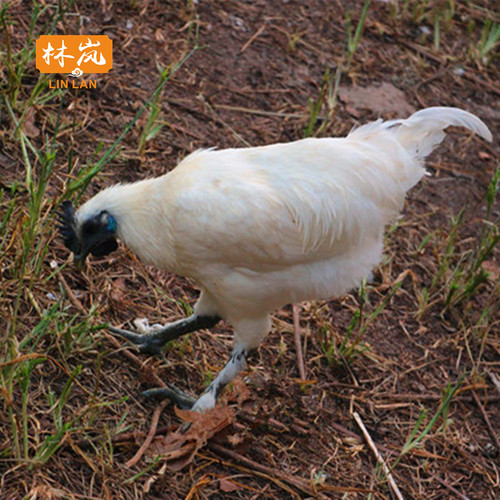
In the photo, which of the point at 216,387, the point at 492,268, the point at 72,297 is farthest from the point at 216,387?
the point at 492,268

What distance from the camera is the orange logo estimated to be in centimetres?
484

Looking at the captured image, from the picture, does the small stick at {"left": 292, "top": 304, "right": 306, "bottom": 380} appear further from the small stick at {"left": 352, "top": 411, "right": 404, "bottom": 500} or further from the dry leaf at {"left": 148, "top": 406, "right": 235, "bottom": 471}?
the dry leaf at {"left": 148, "top": 406, "right": 235, "bottom": 471}

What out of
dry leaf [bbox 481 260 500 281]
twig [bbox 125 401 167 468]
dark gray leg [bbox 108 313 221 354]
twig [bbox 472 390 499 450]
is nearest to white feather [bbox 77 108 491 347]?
dark gray leg [bbox 108 313 221 354]

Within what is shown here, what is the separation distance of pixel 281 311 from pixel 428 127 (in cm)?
140

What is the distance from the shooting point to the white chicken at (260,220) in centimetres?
348

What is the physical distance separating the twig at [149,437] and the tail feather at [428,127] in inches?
66.6

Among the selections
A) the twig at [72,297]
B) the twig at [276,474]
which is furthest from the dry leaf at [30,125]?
the twig at [276,474]

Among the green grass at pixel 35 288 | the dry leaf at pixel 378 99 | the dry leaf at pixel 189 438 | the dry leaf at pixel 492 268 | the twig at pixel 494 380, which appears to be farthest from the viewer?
the dry leaf at pixel 378 99

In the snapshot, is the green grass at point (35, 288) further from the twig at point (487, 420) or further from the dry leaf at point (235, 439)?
the twig at point (487, 420)

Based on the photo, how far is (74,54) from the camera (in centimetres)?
508

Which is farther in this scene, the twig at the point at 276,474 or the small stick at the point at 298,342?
the small stick at the point at 298,342

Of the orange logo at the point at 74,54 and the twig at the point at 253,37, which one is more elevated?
the orange logo at the point at 74,54

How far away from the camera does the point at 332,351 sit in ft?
14.6

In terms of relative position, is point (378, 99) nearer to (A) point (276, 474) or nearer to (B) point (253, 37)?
(B) point (253, 37)
